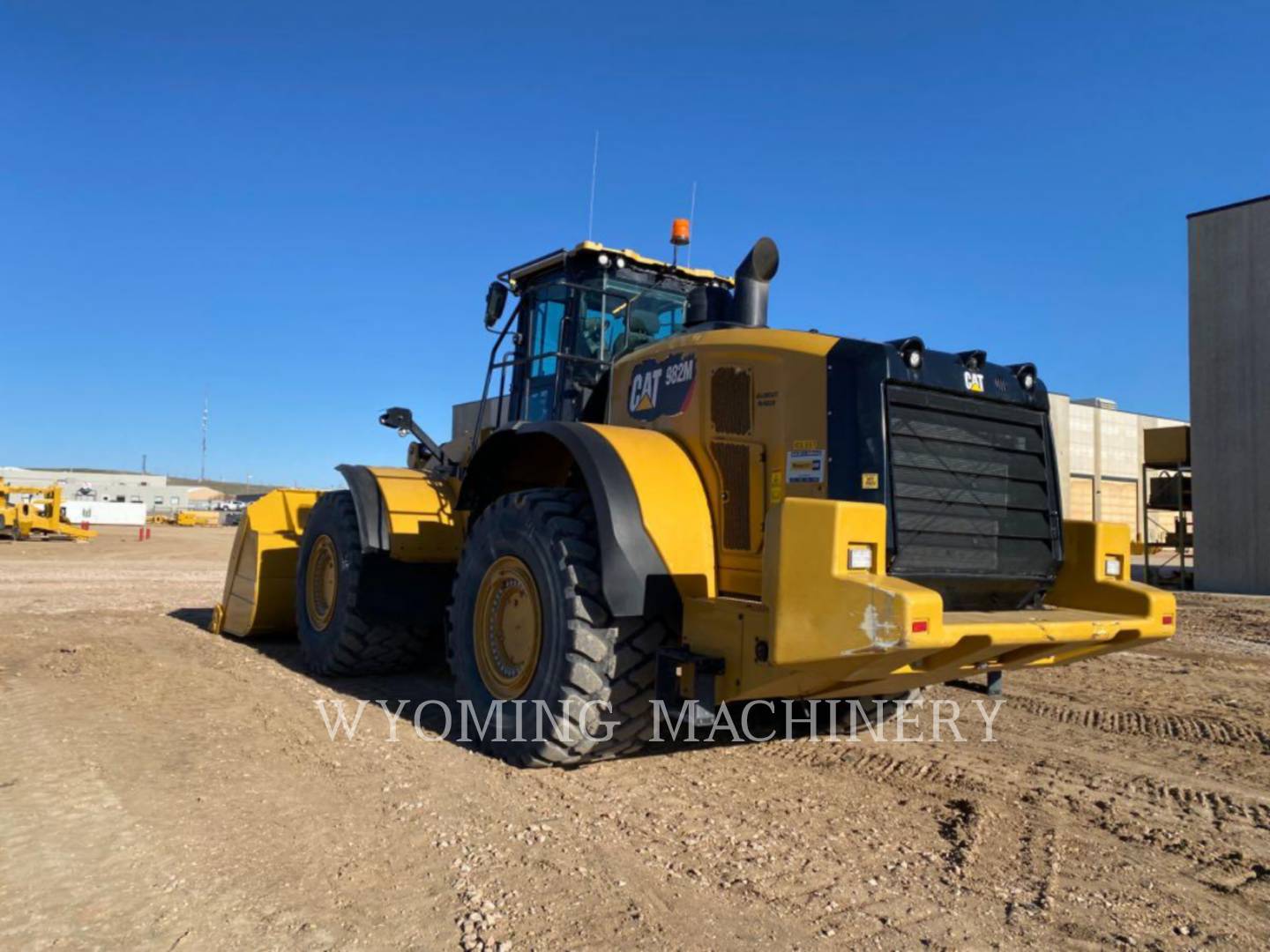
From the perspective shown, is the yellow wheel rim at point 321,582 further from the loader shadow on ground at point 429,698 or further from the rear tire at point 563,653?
the rear tire at point 563,653

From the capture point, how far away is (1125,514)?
35.6m

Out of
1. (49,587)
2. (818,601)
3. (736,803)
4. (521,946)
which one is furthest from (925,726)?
(49,587)

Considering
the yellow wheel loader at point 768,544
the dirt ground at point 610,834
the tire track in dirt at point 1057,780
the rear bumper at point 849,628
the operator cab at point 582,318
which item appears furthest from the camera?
the operator cab at point 582,318

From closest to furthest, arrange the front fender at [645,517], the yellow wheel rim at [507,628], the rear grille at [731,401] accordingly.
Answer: the front fender at [645,517] < the rear grille at [731,401] < the yellow wheel rim at [507,628]

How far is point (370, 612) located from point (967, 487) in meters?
4.17

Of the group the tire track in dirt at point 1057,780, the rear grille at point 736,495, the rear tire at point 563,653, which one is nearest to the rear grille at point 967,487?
the rear grille at point 736,495

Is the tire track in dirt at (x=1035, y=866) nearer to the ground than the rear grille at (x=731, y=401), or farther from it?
nearer to the ground

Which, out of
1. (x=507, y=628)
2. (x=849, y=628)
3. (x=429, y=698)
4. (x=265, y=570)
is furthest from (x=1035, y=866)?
(x=265, y=570)

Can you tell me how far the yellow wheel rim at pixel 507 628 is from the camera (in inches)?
187

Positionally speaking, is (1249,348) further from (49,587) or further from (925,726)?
(49,587)

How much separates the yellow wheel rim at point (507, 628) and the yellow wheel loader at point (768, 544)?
0.01 m

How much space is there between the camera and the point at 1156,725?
588 centimetres

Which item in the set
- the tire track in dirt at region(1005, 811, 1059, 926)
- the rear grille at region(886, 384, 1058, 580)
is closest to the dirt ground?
the tire track in dirt at region(1005, 811, 1059, 926)

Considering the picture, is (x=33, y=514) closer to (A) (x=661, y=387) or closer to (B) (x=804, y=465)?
(A) (x=661, y=387)
